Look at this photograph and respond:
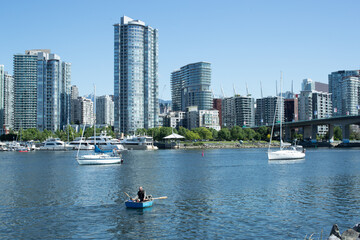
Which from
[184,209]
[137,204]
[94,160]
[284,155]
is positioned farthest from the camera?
[284,155]

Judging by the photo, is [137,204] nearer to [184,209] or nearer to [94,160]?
[184,209]

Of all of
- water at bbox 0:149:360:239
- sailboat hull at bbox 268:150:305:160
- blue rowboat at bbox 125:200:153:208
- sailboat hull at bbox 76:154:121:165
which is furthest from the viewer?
sailboat hull at bbox 268:150:305:160

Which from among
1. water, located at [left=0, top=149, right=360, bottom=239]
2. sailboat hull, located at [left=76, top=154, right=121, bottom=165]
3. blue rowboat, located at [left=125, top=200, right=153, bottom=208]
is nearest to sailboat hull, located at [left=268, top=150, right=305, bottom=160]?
sailboat hull, located at [left=76, top=154, right=121, bottom=165]

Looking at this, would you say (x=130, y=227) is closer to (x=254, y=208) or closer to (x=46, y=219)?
(x=46, y=219)

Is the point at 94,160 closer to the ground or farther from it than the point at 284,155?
closer to the ground

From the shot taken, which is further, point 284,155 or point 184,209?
point 284,155

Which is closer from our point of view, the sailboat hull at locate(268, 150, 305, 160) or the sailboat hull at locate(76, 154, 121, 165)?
the sailboat hull at locate(76, 154, 121, 165)

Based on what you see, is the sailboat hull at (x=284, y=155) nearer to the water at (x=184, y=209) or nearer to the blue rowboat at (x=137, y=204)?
the water at (x=184, y=209)

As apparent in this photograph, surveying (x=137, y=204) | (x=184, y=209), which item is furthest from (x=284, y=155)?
(x=137, y=204)

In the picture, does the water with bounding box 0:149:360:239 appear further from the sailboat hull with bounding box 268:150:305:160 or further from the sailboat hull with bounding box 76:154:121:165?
the sailboat hull with bounding box 268:150:305:160

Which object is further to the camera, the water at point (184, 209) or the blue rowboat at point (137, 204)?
the blue rowboat at point (137, 204)

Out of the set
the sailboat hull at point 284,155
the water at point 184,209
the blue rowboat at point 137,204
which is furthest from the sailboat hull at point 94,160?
the blue rowboat at point 137,204

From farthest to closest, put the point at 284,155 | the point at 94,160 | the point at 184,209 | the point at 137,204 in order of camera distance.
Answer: the point at 284,155, the point at 94,160, the point at 184,209, the point at 137,204

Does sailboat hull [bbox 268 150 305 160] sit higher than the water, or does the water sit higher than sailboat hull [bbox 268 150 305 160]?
sailboat hull [bbox 268 150 305 160]
